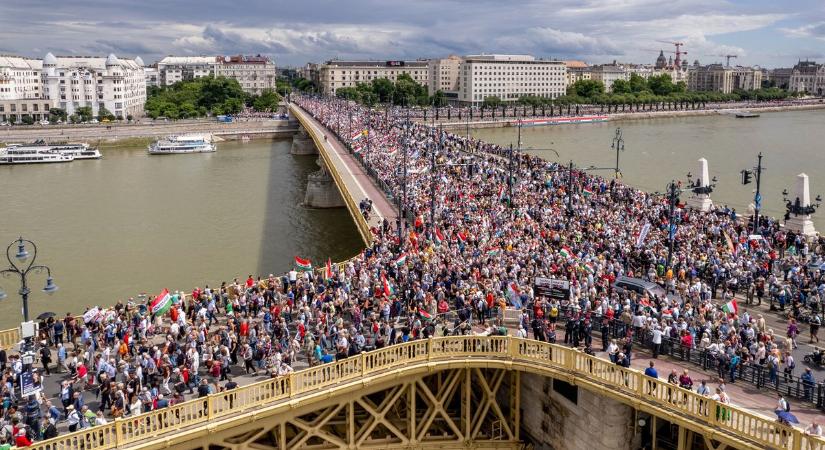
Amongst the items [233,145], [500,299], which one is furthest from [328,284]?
[233,145]

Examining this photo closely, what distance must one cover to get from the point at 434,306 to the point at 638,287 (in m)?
6.03

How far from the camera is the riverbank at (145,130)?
103812 mm

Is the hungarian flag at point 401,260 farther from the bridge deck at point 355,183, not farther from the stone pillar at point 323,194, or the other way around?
the stone pillar at point 323,194

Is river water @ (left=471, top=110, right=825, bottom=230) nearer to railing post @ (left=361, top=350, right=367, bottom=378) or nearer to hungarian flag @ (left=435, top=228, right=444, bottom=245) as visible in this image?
hungarian flag @ (left=435, top=228, right=444, bottom=245)

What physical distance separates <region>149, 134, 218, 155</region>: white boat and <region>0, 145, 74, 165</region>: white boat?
37.4 ft

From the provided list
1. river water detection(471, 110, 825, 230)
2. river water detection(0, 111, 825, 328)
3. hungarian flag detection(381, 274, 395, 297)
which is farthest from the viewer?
river water detection(471, 110, 825, 230)

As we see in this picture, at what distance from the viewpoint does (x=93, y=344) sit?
17125 millimetres

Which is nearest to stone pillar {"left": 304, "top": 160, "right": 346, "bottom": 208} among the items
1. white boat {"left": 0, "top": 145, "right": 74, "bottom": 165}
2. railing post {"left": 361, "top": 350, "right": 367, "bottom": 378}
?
railing post {"left": 361, "top": 350, "right": 367, "bottom": 378}

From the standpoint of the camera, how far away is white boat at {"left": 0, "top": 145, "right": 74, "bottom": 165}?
8312 centimetres

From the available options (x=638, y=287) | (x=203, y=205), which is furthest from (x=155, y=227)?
(x=638, y=287)

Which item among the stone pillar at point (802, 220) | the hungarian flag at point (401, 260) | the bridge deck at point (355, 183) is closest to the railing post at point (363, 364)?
the hungarian flag at point (401, 260)

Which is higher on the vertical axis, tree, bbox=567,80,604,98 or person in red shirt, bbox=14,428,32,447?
tree, bbox=567,80,604,98

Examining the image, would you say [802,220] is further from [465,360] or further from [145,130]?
[145,130]

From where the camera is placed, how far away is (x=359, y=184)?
1722 inches
